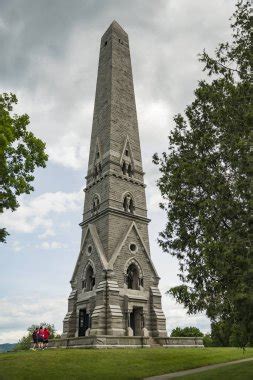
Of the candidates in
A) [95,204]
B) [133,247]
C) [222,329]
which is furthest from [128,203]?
[222,329]

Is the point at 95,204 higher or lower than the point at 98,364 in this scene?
higher

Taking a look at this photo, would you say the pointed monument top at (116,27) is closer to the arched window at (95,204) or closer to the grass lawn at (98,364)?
the arched window at (95,204)

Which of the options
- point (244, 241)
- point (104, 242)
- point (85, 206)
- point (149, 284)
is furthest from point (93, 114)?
point (244, 241)

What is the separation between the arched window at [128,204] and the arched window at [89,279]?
6.95 metres

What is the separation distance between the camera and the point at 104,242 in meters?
32.8

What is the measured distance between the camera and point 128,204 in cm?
3606

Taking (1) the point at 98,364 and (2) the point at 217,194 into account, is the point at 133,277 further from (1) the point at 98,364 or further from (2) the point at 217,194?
(2) the point at 217,194

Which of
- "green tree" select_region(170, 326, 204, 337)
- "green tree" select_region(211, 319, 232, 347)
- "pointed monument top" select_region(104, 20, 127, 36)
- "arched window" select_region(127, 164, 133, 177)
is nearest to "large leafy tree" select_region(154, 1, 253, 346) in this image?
"green tree" select_region(211, 319, 232, 347)

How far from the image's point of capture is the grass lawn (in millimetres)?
16438

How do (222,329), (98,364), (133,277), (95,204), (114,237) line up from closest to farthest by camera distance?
(222,329) < (98,364) < (114,237) < (133,277) < (95,204)

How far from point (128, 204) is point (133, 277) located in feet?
24.5

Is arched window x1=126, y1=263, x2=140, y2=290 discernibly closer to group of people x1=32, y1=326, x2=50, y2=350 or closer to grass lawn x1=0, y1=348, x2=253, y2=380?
group of people x1=32, y1=326, x2=50, y2=350

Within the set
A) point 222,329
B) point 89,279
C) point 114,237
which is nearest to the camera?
point 222,329

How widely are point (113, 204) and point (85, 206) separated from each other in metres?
5.48
